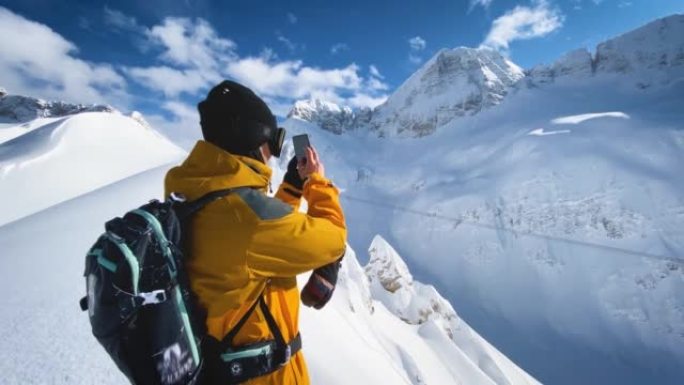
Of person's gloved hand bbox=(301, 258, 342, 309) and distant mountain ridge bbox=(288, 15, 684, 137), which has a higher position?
distant mountain ridge bbox=(288, 15, 684, 137)

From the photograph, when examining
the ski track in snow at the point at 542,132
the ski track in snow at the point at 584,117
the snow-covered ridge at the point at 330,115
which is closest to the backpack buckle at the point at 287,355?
the ski track in snow at the point at 542,132

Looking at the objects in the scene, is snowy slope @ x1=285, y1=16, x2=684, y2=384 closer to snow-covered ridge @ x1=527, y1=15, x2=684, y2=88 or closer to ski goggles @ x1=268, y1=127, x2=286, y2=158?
snow-covered ridge @ x1=527, y1=15, x2=684, y2=88

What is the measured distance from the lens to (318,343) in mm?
5117

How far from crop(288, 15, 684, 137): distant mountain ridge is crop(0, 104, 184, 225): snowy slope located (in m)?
117

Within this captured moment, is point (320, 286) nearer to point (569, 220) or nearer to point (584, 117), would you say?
point (569, 220)

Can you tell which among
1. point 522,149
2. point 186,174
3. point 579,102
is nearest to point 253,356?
point 186,174

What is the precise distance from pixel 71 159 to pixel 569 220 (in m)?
97.1

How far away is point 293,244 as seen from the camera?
1.40m

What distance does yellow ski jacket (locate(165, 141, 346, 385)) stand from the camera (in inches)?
54.4

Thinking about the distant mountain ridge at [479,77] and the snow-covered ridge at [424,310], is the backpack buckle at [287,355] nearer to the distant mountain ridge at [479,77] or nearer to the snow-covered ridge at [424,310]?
the snow-covered ridge at [424,310]

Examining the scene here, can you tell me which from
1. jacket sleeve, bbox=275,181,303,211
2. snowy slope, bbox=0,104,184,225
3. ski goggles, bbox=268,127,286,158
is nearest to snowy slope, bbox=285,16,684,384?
snowy slope, bbox=0,104,184,225

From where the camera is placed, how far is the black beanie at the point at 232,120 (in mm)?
1597

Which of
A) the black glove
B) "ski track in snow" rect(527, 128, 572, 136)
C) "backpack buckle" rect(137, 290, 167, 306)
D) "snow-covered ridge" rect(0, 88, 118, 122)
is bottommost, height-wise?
"backpack buckle" rect(137, 290, 167, 306)

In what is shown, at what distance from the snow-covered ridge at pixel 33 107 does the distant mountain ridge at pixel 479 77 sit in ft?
261
